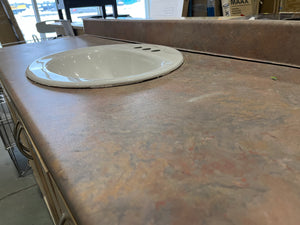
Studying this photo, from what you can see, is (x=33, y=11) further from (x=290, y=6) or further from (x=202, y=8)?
(x=290, y=6)

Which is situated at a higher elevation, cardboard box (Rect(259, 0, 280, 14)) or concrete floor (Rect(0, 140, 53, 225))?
cardboard box (Rect(259, 0, 280, 14))

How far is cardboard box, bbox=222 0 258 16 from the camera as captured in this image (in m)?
0.72

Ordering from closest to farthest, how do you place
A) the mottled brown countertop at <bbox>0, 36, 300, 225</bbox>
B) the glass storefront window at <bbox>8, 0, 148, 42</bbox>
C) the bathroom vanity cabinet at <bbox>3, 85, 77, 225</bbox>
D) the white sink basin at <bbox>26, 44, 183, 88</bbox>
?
1. the mottled brown countertop at <bbox>0, 36, 300, 225</bbox>
2. the bathroom vanity cabinet at <bbox>3, 85, 77, 225</bbox>
3. the white sink basin at <bbox>26, 44, 183, 88</bbox>
4. the glass storefront window at <bbox>8, 0, 148, 42</bbox>

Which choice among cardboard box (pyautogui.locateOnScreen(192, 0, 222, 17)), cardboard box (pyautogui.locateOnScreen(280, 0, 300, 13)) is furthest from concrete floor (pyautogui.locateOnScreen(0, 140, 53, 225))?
cardboard box (pyautogui.locateOnScreen(280, 0, 300, 13))

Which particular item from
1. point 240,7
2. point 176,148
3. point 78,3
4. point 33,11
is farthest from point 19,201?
point 33,11

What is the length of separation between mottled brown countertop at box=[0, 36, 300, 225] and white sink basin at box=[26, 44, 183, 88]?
3cm

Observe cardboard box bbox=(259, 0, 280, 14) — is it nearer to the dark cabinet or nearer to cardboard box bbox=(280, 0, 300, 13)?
cardboard box bbox=(280, 0, 300, 13)

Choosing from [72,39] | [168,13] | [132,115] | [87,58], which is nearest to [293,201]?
[132,115]

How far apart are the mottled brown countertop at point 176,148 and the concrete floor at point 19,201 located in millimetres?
1002

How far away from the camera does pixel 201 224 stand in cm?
19

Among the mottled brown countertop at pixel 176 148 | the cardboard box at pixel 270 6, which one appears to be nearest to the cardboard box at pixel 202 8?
the cardboard box at pixel 270 6

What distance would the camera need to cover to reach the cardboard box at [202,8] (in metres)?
0.85

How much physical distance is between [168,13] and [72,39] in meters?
0.58

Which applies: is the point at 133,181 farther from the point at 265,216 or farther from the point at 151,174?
the point at 265,216
